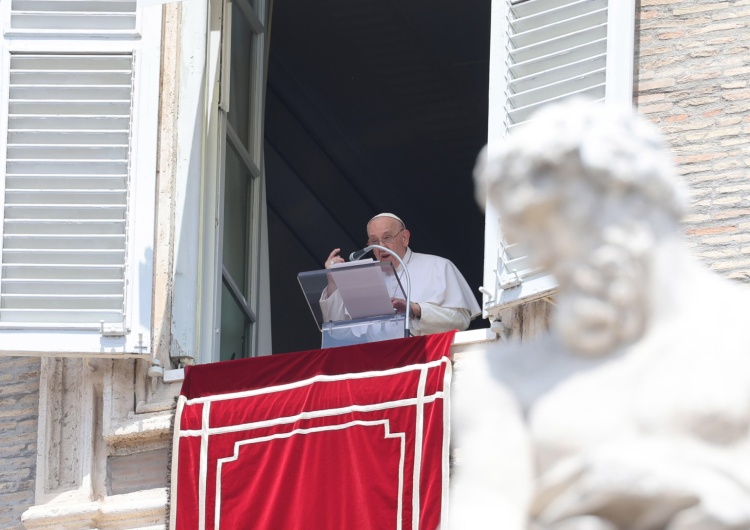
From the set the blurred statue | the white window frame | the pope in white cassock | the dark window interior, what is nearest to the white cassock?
the pope in white cassock

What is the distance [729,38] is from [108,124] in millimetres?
2374

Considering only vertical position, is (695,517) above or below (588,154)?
below

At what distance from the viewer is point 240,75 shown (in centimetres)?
988

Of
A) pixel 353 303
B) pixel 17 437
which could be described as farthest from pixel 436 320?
pixel 17 437

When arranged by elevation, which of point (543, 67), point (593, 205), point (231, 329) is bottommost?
point (231, 329)

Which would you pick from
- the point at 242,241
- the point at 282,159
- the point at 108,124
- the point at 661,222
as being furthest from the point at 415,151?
the point at 661,222

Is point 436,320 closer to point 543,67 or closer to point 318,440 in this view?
point 318,440

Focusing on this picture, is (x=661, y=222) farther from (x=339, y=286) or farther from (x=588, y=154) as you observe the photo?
(x=339, y=286)

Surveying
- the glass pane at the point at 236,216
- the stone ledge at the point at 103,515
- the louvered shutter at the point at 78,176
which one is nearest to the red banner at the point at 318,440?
the stone ledge at the point at 103,515

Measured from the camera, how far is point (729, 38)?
326 inches

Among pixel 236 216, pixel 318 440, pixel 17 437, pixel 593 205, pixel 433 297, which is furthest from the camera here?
pixel 236 216

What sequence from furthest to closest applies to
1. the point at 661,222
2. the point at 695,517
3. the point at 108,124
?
the point at 108,124 < the point at 661,222 < the point at 695,517

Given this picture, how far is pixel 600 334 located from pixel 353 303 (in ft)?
17.7

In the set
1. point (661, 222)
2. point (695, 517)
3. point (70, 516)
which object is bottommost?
point (70, 516)
